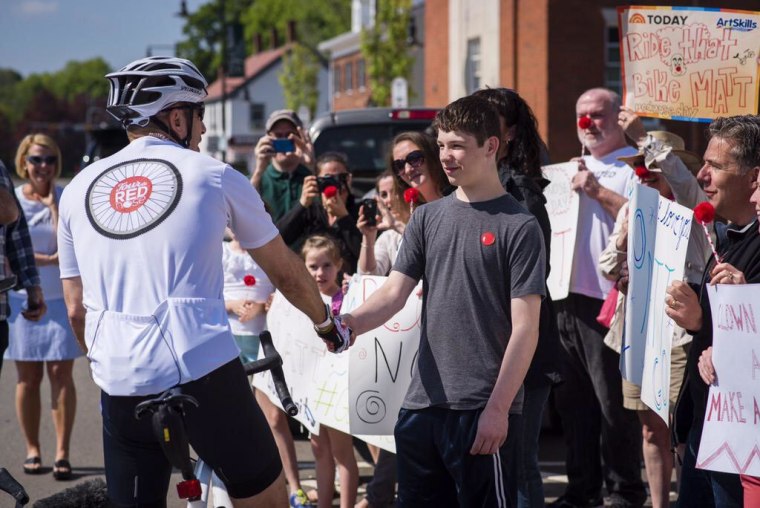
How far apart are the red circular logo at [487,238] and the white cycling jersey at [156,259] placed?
30.6 inches

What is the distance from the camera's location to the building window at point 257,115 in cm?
9112

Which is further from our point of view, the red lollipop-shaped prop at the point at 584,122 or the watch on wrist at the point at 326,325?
the red lollipop-shaped prop at the point at 584,122

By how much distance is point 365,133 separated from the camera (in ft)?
33.1

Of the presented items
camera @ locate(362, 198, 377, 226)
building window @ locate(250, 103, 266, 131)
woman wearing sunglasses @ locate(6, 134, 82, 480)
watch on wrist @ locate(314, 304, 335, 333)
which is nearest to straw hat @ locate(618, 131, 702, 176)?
camera @ locate(362, 198, 377, 226)

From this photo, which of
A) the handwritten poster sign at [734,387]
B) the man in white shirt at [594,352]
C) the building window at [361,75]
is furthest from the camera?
the building window at [361,75]

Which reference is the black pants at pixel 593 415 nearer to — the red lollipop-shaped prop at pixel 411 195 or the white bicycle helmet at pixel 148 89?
the red lollipop-shaped prop at pixel 411 195

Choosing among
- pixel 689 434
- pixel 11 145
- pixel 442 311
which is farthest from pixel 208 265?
pixel 11 145

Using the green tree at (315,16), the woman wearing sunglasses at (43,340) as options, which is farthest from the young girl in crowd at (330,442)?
the green tree at (315,16)

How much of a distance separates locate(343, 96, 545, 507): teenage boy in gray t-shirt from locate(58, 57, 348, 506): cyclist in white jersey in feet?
1.69

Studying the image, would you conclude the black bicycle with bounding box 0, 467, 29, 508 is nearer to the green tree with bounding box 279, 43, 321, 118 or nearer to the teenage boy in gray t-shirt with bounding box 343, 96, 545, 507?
the teenage boy in gray t-shirt with bounding box 343, 96, 545, 507

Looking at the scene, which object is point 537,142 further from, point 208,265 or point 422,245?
point 208,265

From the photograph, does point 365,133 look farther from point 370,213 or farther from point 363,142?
point 370,213

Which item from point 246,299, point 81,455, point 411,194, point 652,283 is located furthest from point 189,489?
point 81,455

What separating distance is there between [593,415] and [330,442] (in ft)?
5.09
